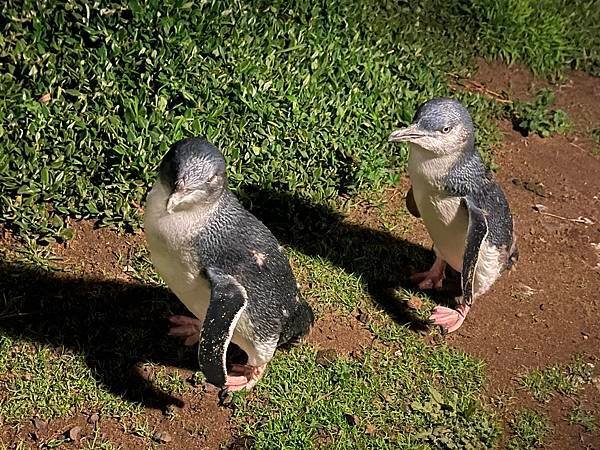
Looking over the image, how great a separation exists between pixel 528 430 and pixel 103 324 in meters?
2.03

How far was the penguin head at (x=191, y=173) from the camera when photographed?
10.3 feet

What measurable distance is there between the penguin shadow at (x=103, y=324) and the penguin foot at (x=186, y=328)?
0.04 metres

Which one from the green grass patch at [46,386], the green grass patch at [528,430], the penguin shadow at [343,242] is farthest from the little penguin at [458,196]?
the green grass patch at [46,386]

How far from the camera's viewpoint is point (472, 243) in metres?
Result: 3.86

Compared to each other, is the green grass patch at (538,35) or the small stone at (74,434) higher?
the green grass patch at (538,35)

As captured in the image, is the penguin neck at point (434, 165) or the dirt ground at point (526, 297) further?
the penguin neck at point (434, 165)

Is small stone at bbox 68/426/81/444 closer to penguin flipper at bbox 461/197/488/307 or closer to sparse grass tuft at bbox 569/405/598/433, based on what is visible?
penguin flipper at bbox 461/197/488/307

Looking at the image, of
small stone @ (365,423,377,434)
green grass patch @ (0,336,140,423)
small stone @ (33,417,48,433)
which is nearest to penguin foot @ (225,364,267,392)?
green grass patch @ (0,336,140,423)

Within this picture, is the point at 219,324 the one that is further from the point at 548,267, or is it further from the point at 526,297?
the point at 548,267

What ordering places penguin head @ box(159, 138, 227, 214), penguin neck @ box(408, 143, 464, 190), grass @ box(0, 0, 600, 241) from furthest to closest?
1. grass @ box(0, 0, 600, 241)
2. penguin neck @ box(408, 143, 464, 190)
3. penguin head @ box(159, 138, 227, 214)

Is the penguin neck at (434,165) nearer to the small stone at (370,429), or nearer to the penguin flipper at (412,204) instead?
the penguin flipper at (412,204)

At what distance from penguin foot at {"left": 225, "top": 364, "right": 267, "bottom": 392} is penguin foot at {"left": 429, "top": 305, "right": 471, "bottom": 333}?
977 millimetres

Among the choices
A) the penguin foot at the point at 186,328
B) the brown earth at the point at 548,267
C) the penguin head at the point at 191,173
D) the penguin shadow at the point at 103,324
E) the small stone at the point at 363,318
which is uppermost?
the penguin head at the point at 191,173

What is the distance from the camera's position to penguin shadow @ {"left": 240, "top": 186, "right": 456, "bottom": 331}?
15.1 feet
